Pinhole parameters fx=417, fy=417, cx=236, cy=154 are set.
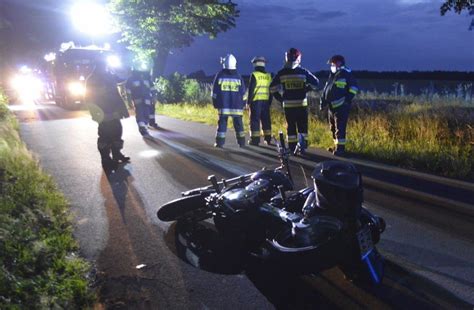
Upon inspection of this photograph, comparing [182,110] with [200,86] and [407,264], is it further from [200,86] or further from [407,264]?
[407,264]

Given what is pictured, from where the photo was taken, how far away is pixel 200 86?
79.7 feet

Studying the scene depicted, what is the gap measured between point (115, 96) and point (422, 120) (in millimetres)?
6902

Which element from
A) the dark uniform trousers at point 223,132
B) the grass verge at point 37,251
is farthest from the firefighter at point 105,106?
the dark uniform trousers at point 223,132

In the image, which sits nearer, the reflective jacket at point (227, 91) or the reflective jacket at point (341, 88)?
the reflective jacket at point (341, 88)

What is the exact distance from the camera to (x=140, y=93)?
41.0ft

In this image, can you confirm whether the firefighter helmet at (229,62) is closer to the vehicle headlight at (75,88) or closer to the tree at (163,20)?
the vehicle headlight at (75,88)

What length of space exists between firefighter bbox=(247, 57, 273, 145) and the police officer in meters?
3.58

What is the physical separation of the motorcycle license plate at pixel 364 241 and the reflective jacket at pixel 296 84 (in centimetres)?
621

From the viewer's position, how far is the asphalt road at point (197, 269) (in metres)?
A: 3.27

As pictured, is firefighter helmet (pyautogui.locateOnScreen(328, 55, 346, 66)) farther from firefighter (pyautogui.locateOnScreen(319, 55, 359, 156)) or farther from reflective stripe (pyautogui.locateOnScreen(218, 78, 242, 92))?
reflective stripe (pyautogui.locateOnScreen(218, 78, 242, 92))

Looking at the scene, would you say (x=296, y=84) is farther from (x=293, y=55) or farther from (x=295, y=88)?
(x=293, y=55)

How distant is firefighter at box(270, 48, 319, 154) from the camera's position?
898 centimetres

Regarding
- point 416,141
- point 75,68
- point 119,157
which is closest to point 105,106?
point 119,157

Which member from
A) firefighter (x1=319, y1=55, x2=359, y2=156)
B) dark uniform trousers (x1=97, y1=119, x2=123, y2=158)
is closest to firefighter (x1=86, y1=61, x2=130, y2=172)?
dark uniform trousers (x1=97, y1=119, x2=123, y2=158)
